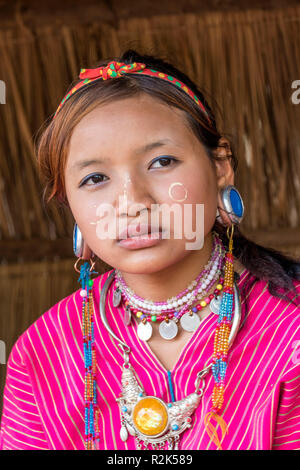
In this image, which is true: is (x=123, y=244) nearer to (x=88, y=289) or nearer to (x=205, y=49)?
(x=88, y=289)

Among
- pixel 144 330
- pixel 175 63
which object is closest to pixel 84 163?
pixel 144 330

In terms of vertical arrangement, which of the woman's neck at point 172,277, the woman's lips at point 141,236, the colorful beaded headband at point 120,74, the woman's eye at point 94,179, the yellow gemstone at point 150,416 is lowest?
the yellow gemstone at point 150,416

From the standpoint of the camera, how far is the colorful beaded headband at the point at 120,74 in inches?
72.9

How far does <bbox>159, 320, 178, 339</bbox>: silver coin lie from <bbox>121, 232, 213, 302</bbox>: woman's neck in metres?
0.06

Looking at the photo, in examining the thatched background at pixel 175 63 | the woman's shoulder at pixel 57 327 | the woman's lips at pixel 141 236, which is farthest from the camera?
the thatched background at pixel 175 63

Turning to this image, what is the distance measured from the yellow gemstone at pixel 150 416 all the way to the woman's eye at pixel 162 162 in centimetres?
57

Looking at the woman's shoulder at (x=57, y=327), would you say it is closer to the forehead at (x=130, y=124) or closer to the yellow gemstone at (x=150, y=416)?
the yellow gemstone at (x=150, y=416)

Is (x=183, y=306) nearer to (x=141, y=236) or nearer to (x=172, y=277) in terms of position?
(x=172, y=277)

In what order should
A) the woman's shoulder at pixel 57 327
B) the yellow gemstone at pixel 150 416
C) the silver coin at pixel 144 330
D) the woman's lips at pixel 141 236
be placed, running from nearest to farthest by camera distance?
the woman's lips at pixel 141 236, the yellow gemstone at pixel 150 416, the silver coin at pixel 144 330, the woman's shoulder at pixel 57 327

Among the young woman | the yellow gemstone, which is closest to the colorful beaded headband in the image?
the young woman

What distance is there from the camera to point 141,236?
171 centimetres

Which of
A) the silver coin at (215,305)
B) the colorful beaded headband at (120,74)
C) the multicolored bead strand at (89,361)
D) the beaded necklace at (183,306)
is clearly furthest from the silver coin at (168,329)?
the colorful beaded headband at (120,74)

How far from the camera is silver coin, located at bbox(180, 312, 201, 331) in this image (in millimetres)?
1886

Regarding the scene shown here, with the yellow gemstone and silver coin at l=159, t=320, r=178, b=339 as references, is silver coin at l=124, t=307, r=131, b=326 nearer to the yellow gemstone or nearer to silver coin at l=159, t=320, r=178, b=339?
silver coin at l=159, t=320, r=178, b=339
